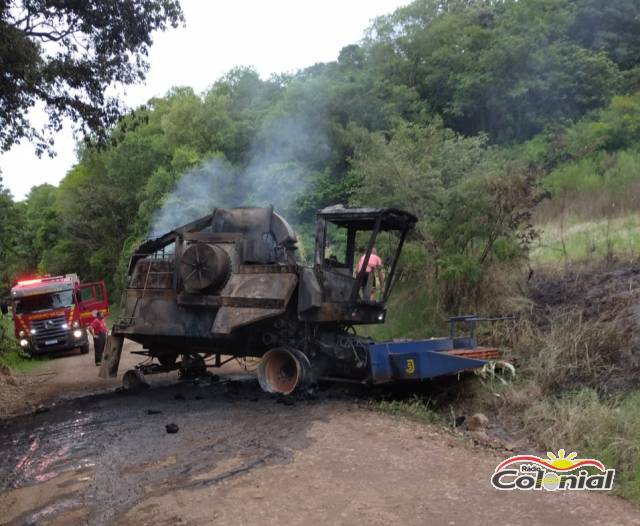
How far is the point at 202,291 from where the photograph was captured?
32.6 ft

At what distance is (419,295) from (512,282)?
2128mm

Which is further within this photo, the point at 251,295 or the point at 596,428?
the point at 251,295

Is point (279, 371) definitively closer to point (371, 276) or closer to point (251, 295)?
point (251, 295)

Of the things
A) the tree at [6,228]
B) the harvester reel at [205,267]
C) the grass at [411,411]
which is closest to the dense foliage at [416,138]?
the tree at [6,228]

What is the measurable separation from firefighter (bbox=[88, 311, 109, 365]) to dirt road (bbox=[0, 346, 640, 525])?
7641 millimetres

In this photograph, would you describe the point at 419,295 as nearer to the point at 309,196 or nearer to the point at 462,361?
the point at 462,361

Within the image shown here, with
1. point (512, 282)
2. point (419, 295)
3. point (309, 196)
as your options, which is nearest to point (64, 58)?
point (419, 295)

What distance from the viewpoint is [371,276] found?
11.0 m

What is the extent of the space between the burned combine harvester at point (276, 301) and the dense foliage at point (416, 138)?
2.99 metres

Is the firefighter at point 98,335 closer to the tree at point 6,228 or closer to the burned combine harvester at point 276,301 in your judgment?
the burned combine harvester at point 276,301

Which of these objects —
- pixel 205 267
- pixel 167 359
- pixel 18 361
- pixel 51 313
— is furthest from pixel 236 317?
pixel 18 361

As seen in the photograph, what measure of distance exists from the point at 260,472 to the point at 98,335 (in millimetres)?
12144

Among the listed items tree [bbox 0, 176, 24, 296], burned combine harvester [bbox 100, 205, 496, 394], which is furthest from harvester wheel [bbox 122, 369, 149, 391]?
tree [bbox 0, 176, 24, 296]

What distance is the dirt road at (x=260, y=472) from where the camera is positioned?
17.0 feet
